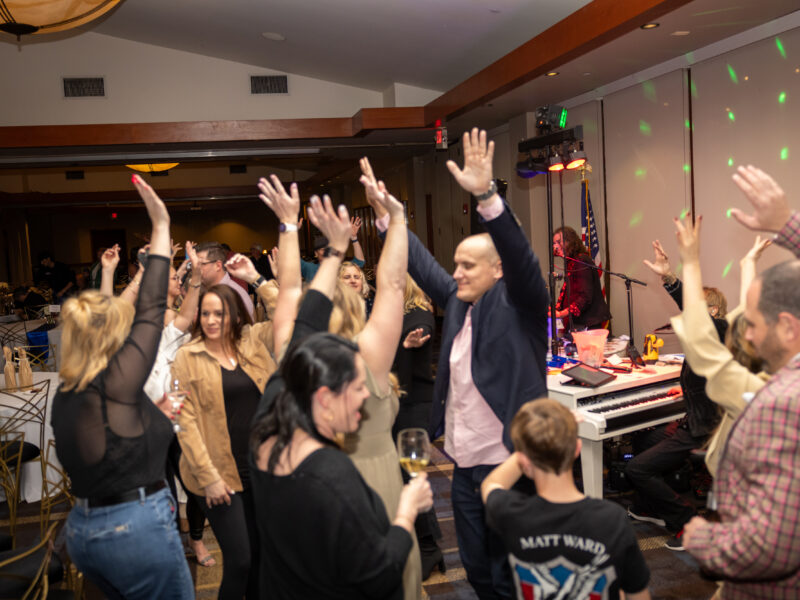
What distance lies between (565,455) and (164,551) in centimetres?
117

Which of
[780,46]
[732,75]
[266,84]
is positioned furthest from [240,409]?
[266,84]

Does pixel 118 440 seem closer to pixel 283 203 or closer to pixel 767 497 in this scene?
pixel 283 203

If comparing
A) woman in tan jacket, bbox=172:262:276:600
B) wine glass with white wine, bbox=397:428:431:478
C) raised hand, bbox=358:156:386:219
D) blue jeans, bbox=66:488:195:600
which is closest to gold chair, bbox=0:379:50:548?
woman in tan jacket, bbox=172:262:276:600

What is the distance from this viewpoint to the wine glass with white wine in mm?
1627

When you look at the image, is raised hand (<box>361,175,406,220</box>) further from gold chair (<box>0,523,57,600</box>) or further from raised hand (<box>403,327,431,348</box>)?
gold chair (<box>0,523,57,600</box>)

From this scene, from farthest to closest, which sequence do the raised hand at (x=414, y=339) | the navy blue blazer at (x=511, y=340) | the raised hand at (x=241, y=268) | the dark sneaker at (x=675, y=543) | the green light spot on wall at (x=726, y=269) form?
the green light spot on wall at (x=726, y=269), the dark sneaker at (x=675, y=543), the raised hand at (x=414, y=339), the raised hand at (x=241, y=268), the navy blue blazer at (x=511, y=340)

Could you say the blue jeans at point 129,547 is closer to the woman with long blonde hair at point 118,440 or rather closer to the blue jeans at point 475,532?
the woman with long blonde hair at point 118,440

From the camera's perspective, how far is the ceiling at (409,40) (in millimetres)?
5121

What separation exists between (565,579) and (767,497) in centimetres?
54

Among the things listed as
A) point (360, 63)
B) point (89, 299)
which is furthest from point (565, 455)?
point (360, 63)

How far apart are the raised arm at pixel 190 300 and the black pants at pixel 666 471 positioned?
2434 mm

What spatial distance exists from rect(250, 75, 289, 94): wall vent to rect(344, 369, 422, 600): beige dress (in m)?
8.24

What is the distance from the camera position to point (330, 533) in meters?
1.25

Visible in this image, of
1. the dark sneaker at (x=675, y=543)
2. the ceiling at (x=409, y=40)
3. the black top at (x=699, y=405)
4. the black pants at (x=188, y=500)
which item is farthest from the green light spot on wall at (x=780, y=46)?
the black pants at (x=188, y=500)
